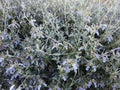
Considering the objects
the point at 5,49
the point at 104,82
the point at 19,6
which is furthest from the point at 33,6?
the point at 104,82

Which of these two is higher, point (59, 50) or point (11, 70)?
point (59, 50)

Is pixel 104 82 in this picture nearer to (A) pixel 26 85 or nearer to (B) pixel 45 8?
(A) pixel 26 85

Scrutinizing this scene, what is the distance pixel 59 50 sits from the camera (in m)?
2.83

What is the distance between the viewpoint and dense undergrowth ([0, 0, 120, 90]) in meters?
2.82

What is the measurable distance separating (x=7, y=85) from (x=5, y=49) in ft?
1.41

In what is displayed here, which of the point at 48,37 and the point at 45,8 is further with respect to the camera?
the point at 45,8

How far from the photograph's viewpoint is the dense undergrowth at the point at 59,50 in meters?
2.82

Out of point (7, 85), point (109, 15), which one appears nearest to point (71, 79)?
point (7, 85)

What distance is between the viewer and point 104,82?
294 centimetres

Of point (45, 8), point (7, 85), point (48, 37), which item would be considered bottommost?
point (7, 85)

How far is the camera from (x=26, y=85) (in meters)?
2.86

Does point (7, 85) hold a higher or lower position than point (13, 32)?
lower

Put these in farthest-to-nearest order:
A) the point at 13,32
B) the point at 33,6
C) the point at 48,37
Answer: the point at 33,6, the point at 13,32, the point at 48,37

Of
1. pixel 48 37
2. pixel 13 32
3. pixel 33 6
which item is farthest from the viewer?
pixel 33 6
